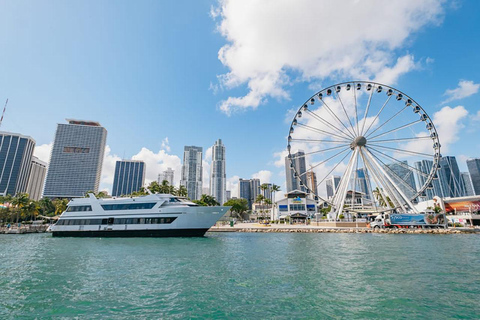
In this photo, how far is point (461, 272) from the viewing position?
43.1 ft

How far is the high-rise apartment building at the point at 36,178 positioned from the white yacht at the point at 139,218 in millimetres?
171931

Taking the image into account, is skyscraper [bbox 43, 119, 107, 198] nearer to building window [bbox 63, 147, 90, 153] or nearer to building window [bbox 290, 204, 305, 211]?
building window [bbox 63, 147, 90, 153]

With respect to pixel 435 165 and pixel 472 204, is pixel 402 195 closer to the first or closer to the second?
pixel 435 165

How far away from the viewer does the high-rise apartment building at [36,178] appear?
165m

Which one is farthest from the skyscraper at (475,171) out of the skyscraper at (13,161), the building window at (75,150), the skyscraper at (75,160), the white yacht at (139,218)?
the skyscraper at (13,161)

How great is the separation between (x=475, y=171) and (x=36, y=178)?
33628cm

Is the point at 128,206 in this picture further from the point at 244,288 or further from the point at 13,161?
the point at 13,161

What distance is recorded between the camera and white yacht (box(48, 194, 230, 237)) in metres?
34.2

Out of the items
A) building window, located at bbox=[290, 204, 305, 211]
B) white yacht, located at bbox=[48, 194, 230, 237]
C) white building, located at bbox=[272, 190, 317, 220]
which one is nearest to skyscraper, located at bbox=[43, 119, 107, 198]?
white building, located at bbox=[272, 190, 317, 220]

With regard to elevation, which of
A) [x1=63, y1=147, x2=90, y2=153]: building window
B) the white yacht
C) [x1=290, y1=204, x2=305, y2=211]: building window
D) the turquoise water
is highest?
[x1=63, y1=147, x2=90, y2=153]: building window

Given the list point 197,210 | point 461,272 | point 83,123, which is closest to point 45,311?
point 461,272

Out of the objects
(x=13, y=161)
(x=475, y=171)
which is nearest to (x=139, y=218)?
(x=13, y=161)

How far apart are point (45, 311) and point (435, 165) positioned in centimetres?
5492

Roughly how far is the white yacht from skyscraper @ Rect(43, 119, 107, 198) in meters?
135
